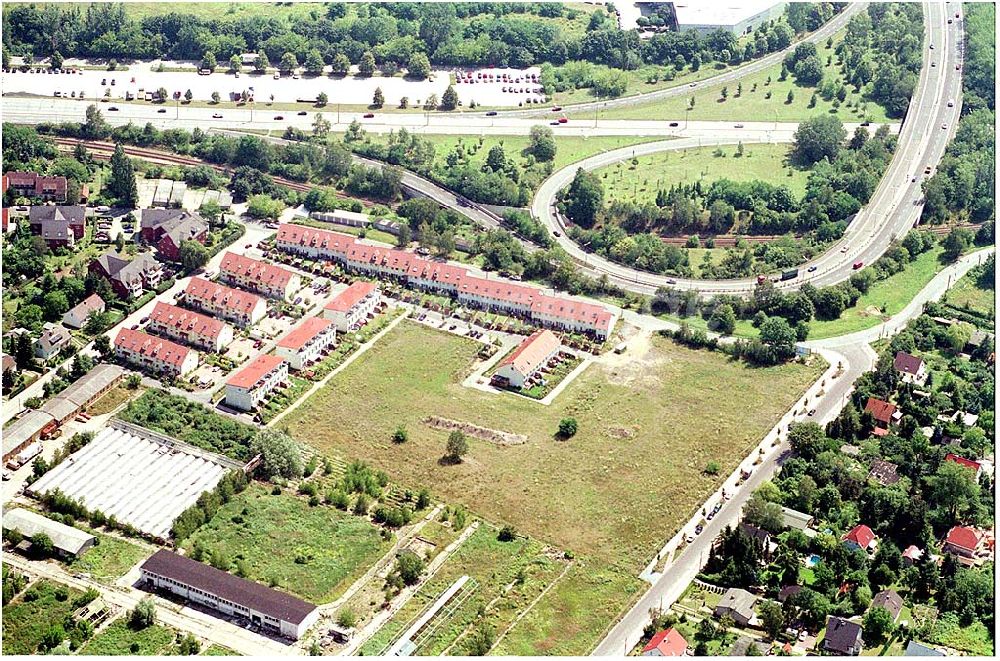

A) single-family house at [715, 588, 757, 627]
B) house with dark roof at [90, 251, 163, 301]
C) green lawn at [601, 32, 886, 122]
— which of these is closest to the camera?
single-family house at [715, 588, 757, 627]

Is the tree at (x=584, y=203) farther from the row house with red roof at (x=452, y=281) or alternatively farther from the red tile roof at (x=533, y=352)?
the red tile roof at (x=533, y=352)

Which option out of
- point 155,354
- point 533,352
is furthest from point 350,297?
point 155,354

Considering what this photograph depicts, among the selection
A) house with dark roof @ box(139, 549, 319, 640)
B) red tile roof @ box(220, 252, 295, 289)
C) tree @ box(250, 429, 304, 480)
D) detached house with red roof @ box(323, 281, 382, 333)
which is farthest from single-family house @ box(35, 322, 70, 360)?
house with dark roof @ box(139, 549, 319, 640)

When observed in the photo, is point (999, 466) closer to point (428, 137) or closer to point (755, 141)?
point (755, 141)

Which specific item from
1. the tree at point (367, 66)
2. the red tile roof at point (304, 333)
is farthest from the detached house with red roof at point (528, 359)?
the tree at point (367, 66)

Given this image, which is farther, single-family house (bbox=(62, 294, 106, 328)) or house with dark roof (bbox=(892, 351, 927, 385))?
single-family house (bbox=(62, 294, 106, 328))

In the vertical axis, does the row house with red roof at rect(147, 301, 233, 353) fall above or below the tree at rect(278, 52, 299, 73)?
below

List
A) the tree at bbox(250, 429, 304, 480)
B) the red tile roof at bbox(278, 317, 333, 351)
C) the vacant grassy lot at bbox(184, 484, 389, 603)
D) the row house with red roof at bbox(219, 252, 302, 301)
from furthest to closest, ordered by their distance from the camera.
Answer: the row house with red roof at bbox(219, 252, 302, 301) → the red tile roof at bbox(278, 317, 333, 351) → the tree at bbox(250, 429, 304, 480) → the vacant grassy lot at bbox(184, 484, 389, 603)

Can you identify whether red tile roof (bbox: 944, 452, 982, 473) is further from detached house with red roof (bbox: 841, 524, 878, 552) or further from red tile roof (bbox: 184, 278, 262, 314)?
red tile roof (bbox: 184, 278, 262, 314)

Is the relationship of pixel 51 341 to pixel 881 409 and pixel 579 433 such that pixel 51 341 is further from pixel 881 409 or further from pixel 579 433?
pixel 881 409
